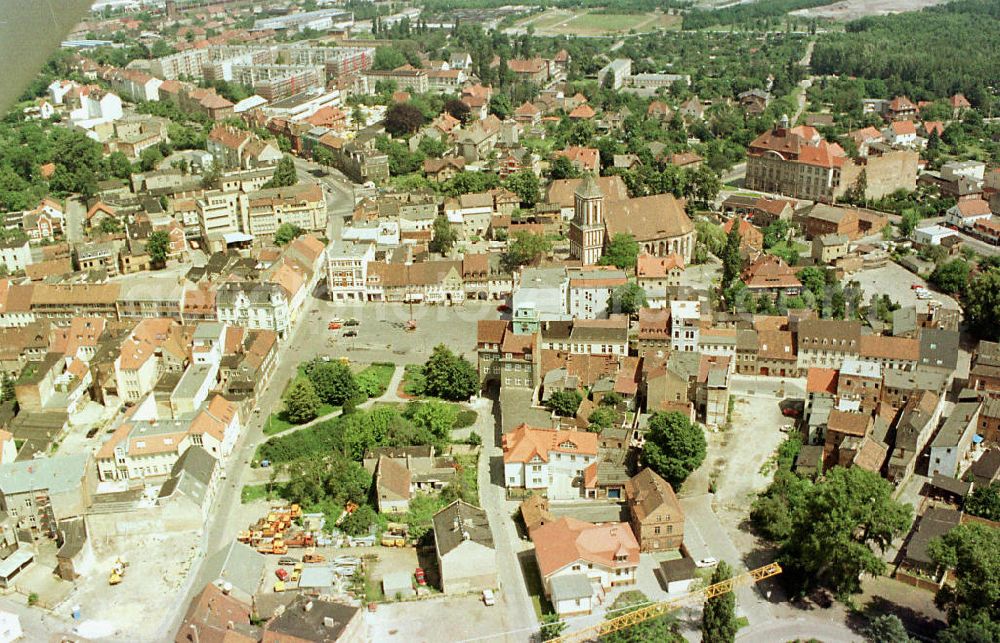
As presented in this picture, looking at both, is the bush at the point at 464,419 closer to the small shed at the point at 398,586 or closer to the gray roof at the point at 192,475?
the small shed at the point at 398,586

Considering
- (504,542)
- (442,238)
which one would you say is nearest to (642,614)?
(504,542)

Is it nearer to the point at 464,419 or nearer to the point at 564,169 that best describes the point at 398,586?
the point at 464,419

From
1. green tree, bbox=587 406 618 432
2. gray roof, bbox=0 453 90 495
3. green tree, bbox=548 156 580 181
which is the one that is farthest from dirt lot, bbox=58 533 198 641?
green tree, bbox=548 156 580 181

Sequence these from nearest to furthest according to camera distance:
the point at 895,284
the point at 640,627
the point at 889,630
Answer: the point at 889,630, the point at 640,627, the point at 895,284

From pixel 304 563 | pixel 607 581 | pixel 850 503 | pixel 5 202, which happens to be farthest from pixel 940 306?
pixel 5 202

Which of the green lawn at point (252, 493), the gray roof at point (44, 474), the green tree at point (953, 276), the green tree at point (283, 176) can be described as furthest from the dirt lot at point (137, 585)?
the green tree at point (953, 276)

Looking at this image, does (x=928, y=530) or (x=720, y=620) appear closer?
(x=720, y=620)

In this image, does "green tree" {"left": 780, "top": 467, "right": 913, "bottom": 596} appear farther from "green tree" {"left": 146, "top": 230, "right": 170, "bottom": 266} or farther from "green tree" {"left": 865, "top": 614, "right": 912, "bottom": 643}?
"green tree" {"left": 146, "top": 230, "right": 170, "bottom": 266}
